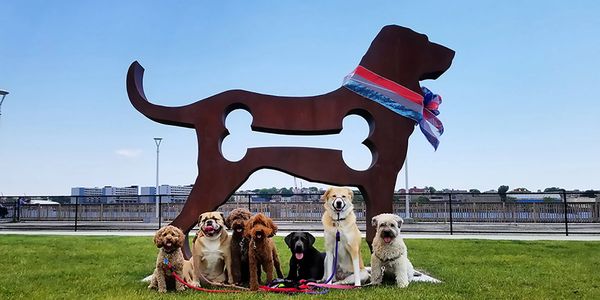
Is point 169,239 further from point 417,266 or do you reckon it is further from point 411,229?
point 411,229

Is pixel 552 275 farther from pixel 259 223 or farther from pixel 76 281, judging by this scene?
pixel 76 281

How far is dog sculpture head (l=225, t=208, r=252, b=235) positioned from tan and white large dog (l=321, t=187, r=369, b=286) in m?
1.00

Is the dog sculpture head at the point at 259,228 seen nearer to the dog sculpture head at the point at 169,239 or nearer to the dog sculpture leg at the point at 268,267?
the dog sculpture leg at the point at 268,267

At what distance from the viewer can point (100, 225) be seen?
61.7ft

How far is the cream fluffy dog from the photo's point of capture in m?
5.35

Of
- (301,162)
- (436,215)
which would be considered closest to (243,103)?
(301,162)

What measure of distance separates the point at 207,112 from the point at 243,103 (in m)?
0.52

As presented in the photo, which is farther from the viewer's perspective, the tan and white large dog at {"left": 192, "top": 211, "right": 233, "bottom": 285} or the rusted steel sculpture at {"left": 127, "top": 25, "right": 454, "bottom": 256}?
the rusted steel sculpture at {"left": 127, "top": 25, "right": 454, "bottom": 256}

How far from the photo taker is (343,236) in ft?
18.0

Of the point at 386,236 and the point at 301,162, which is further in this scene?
the point at 301,162

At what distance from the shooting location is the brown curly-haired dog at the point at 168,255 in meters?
5.20

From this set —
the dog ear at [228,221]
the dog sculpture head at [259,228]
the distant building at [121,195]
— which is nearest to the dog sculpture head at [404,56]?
the dog sculpture head at [259,228]

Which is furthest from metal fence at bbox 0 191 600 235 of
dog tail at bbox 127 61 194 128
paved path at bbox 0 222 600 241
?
dog tail at bbox 127 61 194 128

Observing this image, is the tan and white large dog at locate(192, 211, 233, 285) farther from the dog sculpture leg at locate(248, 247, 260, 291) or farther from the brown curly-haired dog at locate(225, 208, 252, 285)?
the dog sculpture leg at locate(248, 247, 260, 291)
